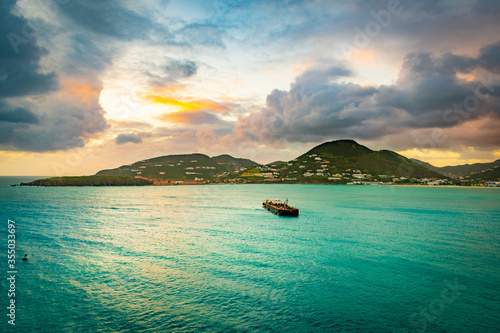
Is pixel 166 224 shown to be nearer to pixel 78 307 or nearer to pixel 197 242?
pixel 197 242

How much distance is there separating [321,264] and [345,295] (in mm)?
10538

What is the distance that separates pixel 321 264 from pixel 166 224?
156ft

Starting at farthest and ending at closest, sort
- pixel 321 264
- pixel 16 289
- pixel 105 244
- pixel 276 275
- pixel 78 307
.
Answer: pixel 105 244, pixel 321 264, pixel 276 275, pixel 16 289, pixel 78 307

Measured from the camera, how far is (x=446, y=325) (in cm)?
2211

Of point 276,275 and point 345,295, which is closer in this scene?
point 345,295

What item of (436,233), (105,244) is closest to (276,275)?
(105,244)

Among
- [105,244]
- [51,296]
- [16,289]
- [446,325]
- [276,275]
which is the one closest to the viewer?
[446,325]

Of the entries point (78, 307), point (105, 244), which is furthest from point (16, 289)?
point (105, 244)

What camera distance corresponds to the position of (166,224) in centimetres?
7325

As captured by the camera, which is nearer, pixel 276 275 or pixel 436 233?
pixel 276 275

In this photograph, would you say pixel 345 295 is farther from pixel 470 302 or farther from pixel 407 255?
pixel 407 255

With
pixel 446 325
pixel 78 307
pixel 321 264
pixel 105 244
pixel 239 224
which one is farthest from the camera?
pixel 239 224

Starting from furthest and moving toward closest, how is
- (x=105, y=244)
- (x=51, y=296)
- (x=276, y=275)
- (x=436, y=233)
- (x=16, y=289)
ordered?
(x=436, y=233)
(x=105, y=244)
(x=276, y=275)
(x=16, y=289)
(x=51, y=296)

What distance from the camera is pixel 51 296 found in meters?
27.2
